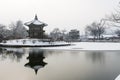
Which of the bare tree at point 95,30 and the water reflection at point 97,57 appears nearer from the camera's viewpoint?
the water reflection at point 97,57

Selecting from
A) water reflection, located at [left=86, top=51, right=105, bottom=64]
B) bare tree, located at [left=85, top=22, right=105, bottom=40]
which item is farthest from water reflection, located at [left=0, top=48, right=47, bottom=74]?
bare tree, located at [left=85, top=22, right=105, bottom=40]

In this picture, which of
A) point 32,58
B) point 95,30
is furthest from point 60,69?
point 95,30

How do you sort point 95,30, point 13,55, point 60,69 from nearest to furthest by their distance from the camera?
1. point 60,69
2. point 13,55
3. point 95,30

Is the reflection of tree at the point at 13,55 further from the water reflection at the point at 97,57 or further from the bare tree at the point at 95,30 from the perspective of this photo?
the bare tree at the point at 95,30

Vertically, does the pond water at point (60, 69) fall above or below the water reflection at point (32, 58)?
below

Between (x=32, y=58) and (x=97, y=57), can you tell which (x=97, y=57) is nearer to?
(x=97, y=57)

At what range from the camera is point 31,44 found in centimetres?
4225

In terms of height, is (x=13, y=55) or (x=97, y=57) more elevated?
(x=13, y=55)

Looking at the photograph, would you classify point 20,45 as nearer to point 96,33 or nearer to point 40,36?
point 40,36

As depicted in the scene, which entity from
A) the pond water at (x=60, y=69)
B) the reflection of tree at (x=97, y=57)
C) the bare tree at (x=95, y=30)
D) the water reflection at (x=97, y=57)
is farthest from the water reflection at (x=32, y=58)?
the bare tree at (x=95, y=30)

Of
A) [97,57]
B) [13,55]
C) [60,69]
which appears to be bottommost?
[60,69]

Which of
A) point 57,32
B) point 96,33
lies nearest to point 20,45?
point 96,33

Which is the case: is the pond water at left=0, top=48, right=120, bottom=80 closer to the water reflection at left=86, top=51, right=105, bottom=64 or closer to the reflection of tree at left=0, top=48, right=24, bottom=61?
the water reflection at left=86, top=51, right=105, bottom=64

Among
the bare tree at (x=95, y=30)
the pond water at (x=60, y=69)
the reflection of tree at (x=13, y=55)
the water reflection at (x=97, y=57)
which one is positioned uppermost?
the bare tree at (x=95, y=30)
